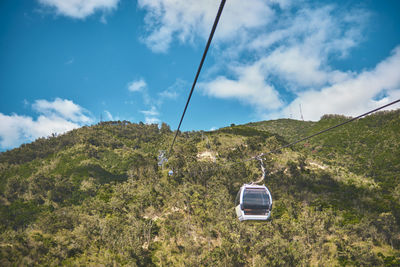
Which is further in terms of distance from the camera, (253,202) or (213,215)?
(213,215)

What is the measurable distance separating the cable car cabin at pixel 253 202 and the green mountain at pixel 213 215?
18.8m

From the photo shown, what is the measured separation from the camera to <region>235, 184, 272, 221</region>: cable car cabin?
19.4 meters

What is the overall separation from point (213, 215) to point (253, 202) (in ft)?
96.6

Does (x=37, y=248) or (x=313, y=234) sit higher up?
(x=37, y=248)

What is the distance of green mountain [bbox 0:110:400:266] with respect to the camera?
37156 millimetres

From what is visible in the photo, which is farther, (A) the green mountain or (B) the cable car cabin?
(A) the green mountain

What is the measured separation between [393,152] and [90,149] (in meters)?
155

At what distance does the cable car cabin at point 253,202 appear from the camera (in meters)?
19.4

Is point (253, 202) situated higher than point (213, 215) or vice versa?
point (253, 202)

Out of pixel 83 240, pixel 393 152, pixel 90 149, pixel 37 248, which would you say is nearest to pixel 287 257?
pixel 83 240

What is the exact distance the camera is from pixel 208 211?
1912 inches

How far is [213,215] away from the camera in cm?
4672

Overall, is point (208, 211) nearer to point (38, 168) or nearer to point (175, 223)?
point (175, 223)

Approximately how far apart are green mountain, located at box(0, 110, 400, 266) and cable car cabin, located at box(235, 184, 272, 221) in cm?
1882
